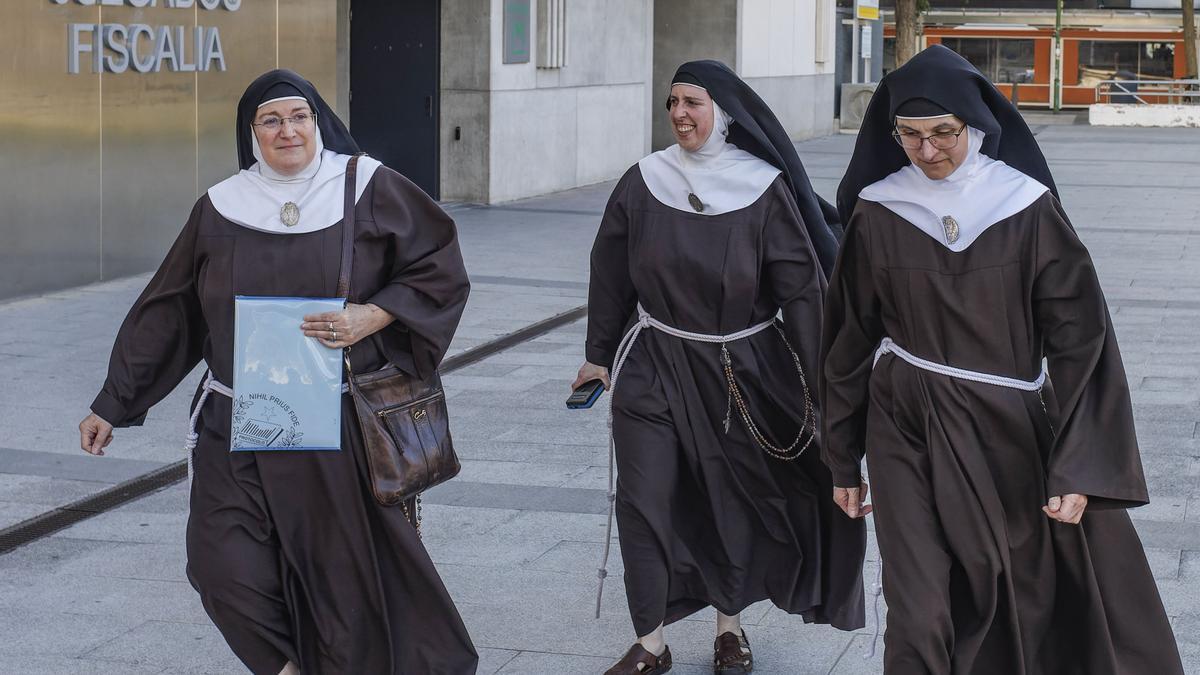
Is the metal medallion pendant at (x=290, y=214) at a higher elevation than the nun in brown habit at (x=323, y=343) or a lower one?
higher

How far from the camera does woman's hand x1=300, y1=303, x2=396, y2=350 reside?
3.92 meters

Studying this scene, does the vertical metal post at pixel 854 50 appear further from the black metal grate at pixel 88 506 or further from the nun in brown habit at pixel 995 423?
the nun in brown habit at pixel 995 423

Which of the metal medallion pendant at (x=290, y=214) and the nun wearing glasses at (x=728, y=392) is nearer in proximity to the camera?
the metal medallion pendant at (x=290, y=214)

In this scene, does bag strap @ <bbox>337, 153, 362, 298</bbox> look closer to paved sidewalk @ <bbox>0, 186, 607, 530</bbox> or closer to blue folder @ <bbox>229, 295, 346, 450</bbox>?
blue folder @ <bbox>229, 295, 346, 450</bbox>

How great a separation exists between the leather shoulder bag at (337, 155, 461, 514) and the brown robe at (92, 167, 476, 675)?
35mm

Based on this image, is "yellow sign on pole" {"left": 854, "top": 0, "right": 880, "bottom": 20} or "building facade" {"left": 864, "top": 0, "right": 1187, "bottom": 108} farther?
"building facade" {"left": 864, "top": 0, "right": 1187, "bottom": 108}

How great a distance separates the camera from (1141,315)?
1111 cm

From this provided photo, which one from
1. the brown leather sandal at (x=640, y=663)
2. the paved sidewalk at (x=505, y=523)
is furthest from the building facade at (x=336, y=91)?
the brown leather sandal at (x=640, y=663)

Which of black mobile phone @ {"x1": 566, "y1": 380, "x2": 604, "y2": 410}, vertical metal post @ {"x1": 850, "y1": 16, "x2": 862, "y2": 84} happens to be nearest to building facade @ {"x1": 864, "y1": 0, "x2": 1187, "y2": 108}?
vertical metal post @ {"x1": 850, "y1": 16, "x2": 862, "y2": 84}

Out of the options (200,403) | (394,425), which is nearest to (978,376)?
(394,425)

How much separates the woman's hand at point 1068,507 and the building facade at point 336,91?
917cm

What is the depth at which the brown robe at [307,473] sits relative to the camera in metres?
3.97

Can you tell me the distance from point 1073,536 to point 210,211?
206 cm

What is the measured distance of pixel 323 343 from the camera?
12.9 ft
